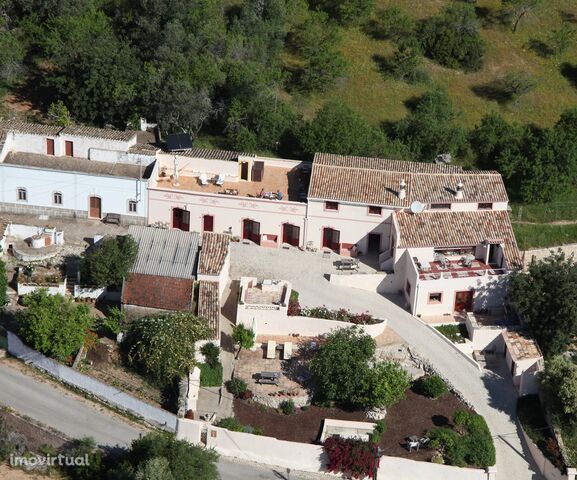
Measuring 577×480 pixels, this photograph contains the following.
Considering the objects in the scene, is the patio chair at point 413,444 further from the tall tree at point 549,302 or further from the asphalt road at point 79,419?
the tall tree at point 549,302

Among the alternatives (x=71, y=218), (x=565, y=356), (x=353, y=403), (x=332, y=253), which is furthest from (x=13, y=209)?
(x=565, y=356)

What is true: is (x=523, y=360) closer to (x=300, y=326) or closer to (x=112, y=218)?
(x=300, y=326)

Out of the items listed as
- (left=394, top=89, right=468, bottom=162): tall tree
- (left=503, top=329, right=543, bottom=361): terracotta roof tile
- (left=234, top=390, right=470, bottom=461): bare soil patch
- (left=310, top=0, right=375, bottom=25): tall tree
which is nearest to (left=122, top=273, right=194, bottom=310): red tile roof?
(left=234, top=390, right=470, bottom=461): bare soil patch

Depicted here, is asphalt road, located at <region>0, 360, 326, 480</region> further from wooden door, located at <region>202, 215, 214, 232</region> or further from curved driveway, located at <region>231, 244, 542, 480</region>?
wooden door, located at <region>202, 215, 214, 232</region>

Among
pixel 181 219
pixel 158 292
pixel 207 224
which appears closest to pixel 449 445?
pixel 158 292

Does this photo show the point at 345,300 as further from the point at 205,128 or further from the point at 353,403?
the point at 205,128
